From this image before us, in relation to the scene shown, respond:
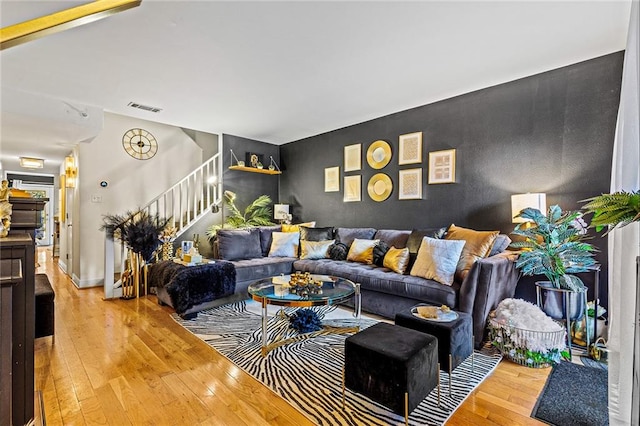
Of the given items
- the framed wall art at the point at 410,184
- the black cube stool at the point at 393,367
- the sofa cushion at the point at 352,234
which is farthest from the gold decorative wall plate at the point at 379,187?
the black cube stool at the point at 393,367

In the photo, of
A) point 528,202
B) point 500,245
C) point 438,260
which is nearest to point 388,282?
point 438,260

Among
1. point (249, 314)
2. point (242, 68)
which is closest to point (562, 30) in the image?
point (242, 68)

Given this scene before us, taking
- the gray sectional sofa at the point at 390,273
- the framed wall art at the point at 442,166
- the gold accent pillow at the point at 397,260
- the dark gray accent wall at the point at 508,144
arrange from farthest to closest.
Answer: the framed wall art at the point at 442,166 → the gold accent pillow at the point at 397,260 → the dark gray accent wall at the point at 508,144 → the gray sectional sofa at the point at 390,273

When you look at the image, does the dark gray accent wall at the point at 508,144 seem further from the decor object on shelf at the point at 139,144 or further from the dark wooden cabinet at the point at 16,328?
the dark wooden cabinet at the point at 16,328

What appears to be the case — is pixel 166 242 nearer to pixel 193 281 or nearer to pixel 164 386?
pixel 193 281

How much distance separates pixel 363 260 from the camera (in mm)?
3887

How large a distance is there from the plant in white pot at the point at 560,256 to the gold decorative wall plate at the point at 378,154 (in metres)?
2.29

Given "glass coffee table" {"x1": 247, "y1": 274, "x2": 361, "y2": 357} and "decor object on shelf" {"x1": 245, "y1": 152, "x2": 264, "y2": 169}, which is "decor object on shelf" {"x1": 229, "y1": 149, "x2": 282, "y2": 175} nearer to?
"decor object on shelf" {"x1": 245, "y1": 152, "x2": 264, "y2": 169}

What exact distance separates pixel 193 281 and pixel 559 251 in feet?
11.3

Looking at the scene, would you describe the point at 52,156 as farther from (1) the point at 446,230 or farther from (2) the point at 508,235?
(2) the point at 508,235

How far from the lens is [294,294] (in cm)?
247

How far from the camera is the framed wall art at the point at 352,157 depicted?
4.90m

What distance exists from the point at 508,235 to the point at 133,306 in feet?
14.7

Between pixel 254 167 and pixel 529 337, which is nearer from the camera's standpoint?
pixel 529 337
